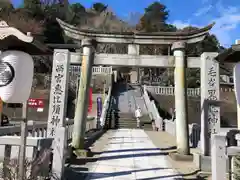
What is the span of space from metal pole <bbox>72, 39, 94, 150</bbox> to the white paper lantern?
13.6 ft

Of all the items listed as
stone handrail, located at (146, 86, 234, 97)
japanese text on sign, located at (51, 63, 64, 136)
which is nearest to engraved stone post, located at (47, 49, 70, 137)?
japanese text on sign, located at (51, 63, 64, 136)

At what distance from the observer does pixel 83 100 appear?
8.65m

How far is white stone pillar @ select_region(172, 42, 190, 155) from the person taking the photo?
8430 mm

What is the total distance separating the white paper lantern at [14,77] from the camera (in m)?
4.34

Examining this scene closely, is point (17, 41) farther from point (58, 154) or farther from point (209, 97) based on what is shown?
point (209, 97)

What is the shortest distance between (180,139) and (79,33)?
18.2 feet

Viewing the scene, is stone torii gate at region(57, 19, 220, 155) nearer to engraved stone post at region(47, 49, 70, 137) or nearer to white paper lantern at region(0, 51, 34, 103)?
engraved stone post at region(47, 49, 70, 137)

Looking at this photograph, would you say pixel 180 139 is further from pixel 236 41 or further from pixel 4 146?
pixel 4 146

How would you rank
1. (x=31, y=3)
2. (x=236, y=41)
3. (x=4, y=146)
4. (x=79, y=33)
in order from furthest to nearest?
(x=31, y=3)
(x=79, y=33)
(x=236, y=41)
(x=4, y=146)

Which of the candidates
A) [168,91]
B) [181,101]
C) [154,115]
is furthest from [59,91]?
[168,91]

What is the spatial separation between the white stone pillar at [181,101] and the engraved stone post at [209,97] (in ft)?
2.87

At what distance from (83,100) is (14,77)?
4.38 metres

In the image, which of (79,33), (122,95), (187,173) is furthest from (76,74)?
(187,173)

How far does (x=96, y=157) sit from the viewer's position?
8594 mm
